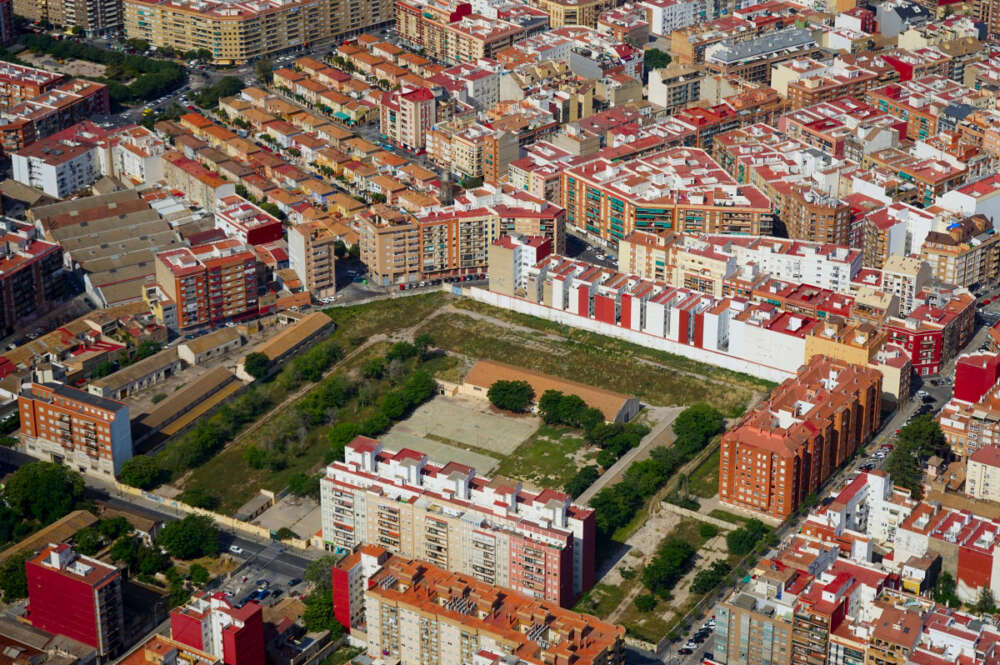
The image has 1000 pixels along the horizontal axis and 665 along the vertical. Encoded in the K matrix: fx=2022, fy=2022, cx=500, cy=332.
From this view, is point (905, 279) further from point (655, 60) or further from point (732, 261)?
point (655, 60)

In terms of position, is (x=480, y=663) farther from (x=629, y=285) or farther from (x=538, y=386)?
(x=629, y=285)

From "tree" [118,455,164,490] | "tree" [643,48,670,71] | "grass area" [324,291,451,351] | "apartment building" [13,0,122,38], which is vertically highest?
"apartment building" [13,0,122,38]

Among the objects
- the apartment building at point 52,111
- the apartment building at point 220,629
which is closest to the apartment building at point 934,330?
the apartment building at point 220,629

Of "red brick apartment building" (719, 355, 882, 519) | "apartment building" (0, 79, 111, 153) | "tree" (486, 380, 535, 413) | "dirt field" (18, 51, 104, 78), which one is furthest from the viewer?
"dirt field" (18, 51, 104, 78)

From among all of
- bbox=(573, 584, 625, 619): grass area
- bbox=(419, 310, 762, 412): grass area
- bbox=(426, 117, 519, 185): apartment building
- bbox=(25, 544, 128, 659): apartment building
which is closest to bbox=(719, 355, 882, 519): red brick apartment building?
bbox=(419, 310, 762, 412): grass area

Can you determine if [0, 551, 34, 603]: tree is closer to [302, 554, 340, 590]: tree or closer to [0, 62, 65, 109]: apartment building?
[302, 554, 340, 590]: tree

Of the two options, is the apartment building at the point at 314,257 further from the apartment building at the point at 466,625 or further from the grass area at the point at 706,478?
the apartment building at the point at 466,625
